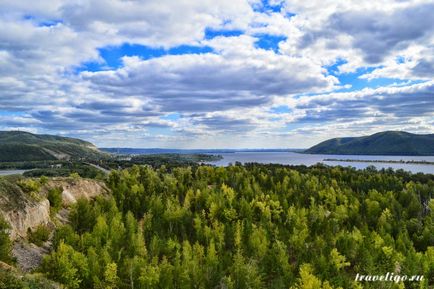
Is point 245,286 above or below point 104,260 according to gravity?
below

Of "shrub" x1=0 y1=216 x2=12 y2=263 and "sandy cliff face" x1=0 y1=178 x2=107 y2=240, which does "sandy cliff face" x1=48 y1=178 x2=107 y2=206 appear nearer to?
"sandy cliff face" x1=0 y1=178 x2=107 y2=240

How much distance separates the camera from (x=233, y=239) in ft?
339

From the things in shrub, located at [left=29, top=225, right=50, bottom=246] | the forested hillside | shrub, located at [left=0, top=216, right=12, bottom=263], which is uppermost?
shrub, located at [left=0, top=216, right=12, bottom=263]

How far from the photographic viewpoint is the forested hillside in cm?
7262

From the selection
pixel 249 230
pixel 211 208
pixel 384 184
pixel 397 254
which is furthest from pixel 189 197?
pixel 384 184

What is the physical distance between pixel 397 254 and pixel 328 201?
54.6m

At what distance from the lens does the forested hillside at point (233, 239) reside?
7262 centimetres

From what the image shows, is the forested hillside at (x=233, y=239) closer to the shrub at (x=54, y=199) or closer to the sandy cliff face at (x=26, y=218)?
the shrub at (x=54, y=199)

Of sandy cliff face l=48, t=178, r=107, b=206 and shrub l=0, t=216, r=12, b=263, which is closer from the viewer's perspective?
shrub l=0, t=216, r=12, b=263

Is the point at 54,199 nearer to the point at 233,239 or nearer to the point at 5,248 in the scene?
the point at 5,248

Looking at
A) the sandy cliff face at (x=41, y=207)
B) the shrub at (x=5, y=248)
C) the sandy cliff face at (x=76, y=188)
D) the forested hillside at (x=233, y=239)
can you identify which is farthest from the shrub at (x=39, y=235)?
the sandy cliff face at (x=76, y=188)

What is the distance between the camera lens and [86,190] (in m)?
115

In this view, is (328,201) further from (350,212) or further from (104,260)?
(104,260)

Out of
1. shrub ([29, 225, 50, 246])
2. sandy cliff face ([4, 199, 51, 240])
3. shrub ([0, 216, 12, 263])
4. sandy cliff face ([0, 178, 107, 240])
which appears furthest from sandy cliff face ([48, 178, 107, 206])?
shrub ([0, 216, 12, 263])
